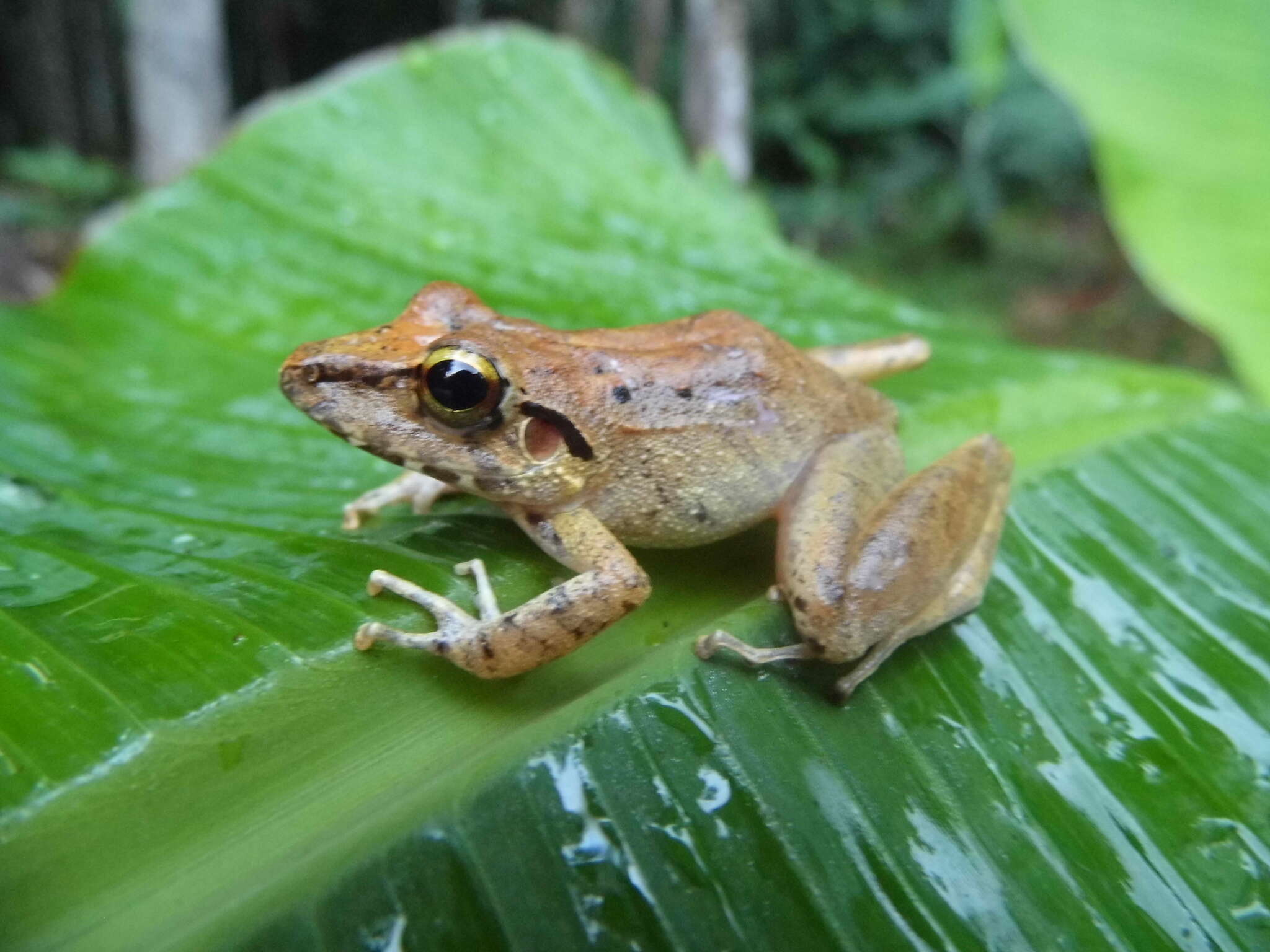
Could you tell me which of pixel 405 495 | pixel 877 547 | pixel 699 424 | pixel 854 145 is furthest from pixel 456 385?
pixel 854 145

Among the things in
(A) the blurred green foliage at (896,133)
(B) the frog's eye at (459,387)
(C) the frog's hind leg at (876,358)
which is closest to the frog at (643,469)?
(B) the frog's eye at (459,387)

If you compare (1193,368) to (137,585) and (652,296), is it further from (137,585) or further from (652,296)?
(137,585)

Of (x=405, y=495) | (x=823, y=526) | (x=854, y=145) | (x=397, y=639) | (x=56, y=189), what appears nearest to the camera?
(x=397, y=639)

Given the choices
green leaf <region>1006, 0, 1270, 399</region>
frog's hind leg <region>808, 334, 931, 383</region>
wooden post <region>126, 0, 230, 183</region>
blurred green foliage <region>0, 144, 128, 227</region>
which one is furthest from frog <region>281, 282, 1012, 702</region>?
blurred green foliage <region>0, 144, 128, 227</region>

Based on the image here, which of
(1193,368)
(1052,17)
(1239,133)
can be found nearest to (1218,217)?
(1239,133)

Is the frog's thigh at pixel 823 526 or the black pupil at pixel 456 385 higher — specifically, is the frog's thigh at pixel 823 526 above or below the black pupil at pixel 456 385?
below

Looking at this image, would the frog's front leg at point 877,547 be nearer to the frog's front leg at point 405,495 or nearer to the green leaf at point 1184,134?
the frog's front leg at point 405,495

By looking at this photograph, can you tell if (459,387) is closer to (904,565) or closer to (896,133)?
(904,565)
